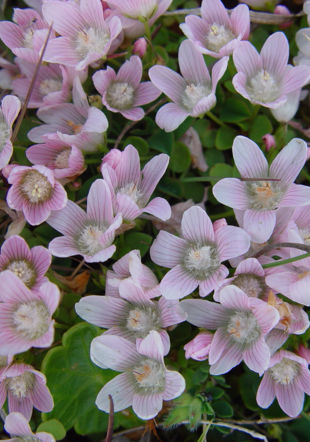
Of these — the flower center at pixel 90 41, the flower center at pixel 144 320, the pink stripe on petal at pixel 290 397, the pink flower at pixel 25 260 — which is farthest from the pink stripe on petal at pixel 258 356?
the flower center at pixel 90 41

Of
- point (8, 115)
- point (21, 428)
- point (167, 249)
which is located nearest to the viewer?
point (21, 428)

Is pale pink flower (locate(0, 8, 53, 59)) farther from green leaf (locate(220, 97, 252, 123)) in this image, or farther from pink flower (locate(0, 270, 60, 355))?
pink flower (locate(0, 270, 60, 355))

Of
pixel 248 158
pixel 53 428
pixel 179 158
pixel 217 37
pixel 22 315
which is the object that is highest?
pixel 217 37

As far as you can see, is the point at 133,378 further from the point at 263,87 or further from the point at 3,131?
the point at 263,87

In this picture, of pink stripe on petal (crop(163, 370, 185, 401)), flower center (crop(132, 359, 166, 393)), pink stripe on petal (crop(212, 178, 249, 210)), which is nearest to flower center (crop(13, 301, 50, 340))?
flower center (crop(132, 359, 166, 393))

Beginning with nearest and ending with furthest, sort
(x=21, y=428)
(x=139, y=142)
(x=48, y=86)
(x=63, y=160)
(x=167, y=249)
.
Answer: (x=21, y=428) < (x=167, y=249) < (x=63, y=160) < (x=139, y=142) < (x=48, y=86)

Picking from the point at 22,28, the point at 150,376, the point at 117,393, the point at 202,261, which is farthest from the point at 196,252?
the point at 22,28

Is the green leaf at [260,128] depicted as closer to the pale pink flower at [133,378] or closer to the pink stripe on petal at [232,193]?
the pink stripe on petal at [232,193]

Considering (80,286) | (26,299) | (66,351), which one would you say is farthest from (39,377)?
(80,286)
